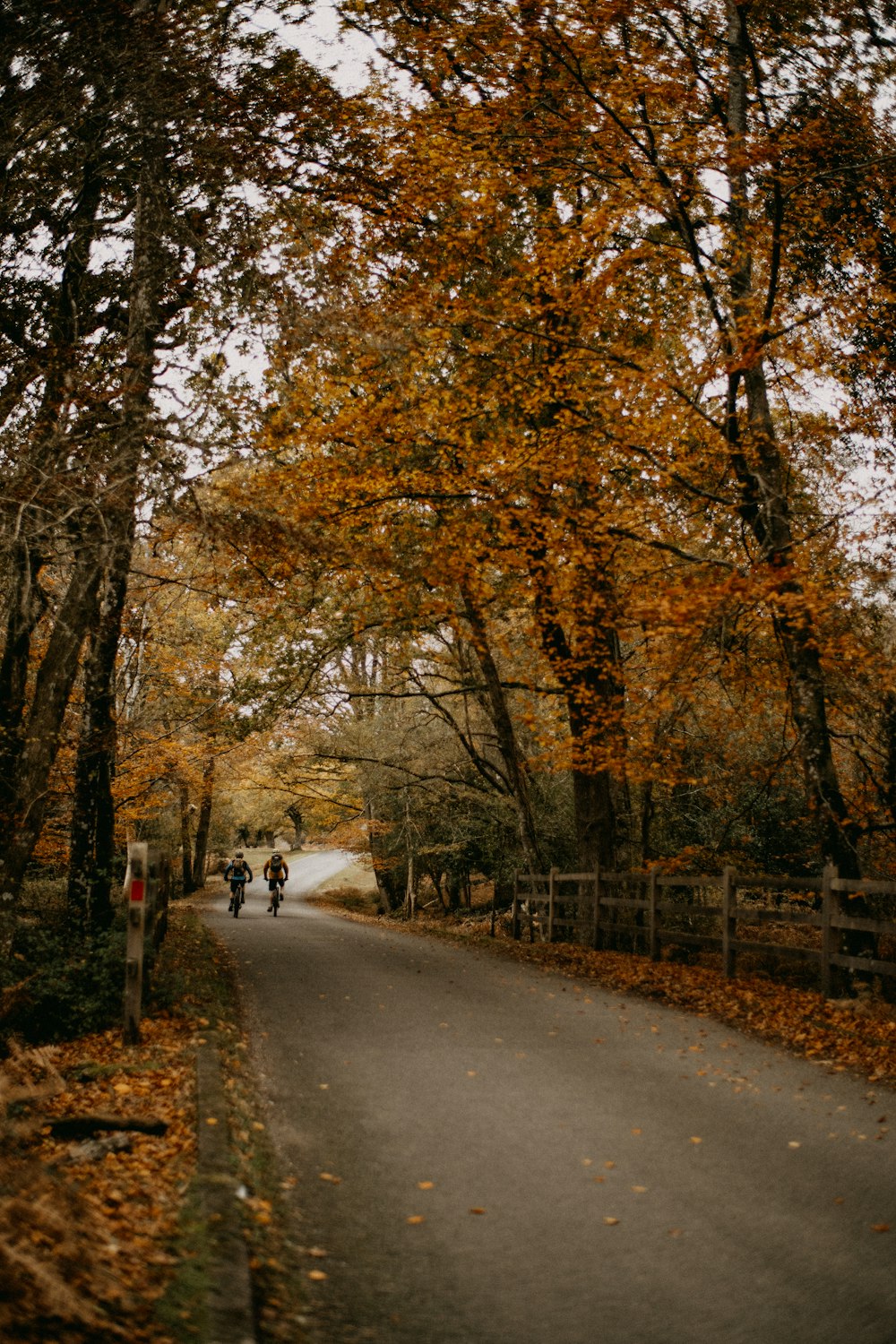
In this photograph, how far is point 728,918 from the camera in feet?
39.3

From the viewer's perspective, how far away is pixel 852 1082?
741cm

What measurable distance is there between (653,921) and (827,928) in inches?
134

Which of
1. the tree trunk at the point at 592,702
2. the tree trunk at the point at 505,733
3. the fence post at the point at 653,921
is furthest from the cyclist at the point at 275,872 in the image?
the fence post at the point at 653,921

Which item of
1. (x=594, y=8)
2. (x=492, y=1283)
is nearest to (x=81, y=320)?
(x=594, y=8)

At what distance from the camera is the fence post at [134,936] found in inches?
307

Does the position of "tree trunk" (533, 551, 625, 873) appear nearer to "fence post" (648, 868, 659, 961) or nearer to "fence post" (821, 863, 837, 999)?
"fence post" (648, 868, 659, 961)

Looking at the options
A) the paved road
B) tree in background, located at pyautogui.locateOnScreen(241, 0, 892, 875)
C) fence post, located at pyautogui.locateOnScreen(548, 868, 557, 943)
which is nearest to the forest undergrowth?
the paved road

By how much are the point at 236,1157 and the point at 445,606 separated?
12.0 m

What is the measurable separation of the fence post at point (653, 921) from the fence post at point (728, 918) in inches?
54.1

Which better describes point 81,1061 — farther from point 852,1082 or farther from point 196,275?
point 196,275

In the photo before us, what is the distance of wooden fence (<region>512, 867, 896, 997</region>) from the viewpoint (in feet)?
33.7

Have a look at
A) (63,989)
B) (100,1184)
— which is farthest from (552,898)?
(100,1184)

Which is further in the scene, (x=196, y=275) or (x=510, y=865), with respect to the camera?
(x=510, y=865)

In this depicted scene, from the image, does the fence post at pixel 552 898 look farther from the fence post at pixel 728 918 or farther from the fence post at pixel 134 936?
the fence post at pixel 134 936
